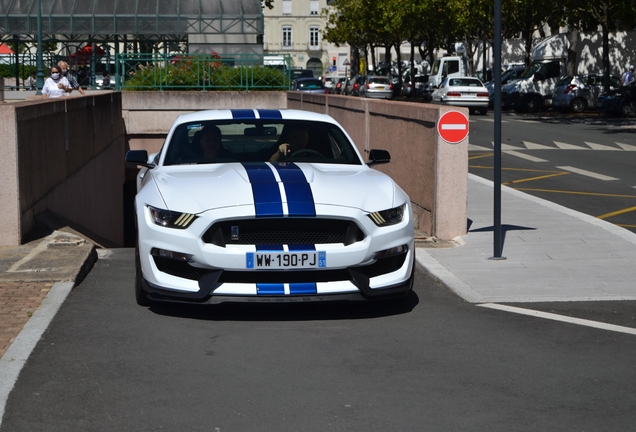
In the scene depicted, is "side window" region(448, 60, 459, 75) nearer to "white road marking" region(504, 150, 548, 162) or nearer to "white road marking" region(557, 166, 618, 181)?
"white road marking" region(504, 150, 548, 162)

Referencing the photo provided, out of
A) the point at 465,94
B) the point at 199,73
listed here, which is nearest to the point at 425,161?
the point at 199,73

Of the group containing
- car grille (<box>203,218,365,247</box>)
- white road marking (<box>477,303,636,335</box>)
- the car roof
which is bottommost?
white road marking (<box>477,303,636,335</box>)

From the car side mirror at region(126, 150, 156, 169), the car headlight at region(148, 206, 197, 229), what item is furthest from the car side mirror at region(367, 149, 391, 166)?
the car headlight at region(148, 206, 197, 229)

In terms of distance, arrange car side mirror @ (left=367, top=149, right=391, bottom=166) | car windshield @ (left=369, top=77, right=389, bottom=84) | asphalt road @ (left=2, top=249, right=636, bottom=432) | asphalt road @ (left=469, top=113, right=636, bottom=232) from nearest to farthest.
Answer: asphalt road @ (left=2, top=249, right=636, bottom=432), car side mirror @ (left=367, top=149, right=391, bottom=166), asphalt road @ (left=469, top=113, right=636, bottom=232), car windshield @ (left=369, top=77, right=389, bottom=84)

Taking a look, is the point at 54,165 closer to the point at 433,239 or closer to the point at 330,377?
the point at 433,239

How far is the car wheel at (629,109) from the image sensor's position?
3728cm

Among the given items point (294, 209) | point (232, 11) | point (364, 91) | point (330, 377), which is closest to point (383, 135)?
point (294, 209)

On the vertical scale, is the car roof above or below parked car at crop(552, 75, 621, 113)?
below

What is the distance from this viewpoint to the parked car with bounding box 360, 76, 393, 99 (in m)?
53.2

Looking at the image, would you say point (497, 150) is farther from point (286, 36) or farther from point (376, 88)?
point (286, 36)

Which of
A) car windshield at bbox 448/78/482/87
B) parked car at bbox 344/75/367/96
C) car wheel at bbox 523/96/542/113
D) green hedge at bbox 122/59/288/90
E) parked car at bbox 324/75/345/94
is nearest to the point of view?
green hedge at bbox 122/59/288/90

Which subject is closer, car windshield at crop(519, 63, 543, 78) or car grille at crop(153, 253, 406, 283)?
car grille at crop(153, 253, 406, 283)

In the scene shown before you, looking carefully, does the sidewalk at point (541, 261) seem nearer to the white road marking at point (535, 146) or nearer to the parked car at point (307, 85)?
the white road marking at point (535, 146)

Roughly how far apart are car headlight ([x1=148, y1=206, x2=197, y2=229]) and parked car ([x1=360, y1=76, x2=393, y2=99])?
46.6 meters
